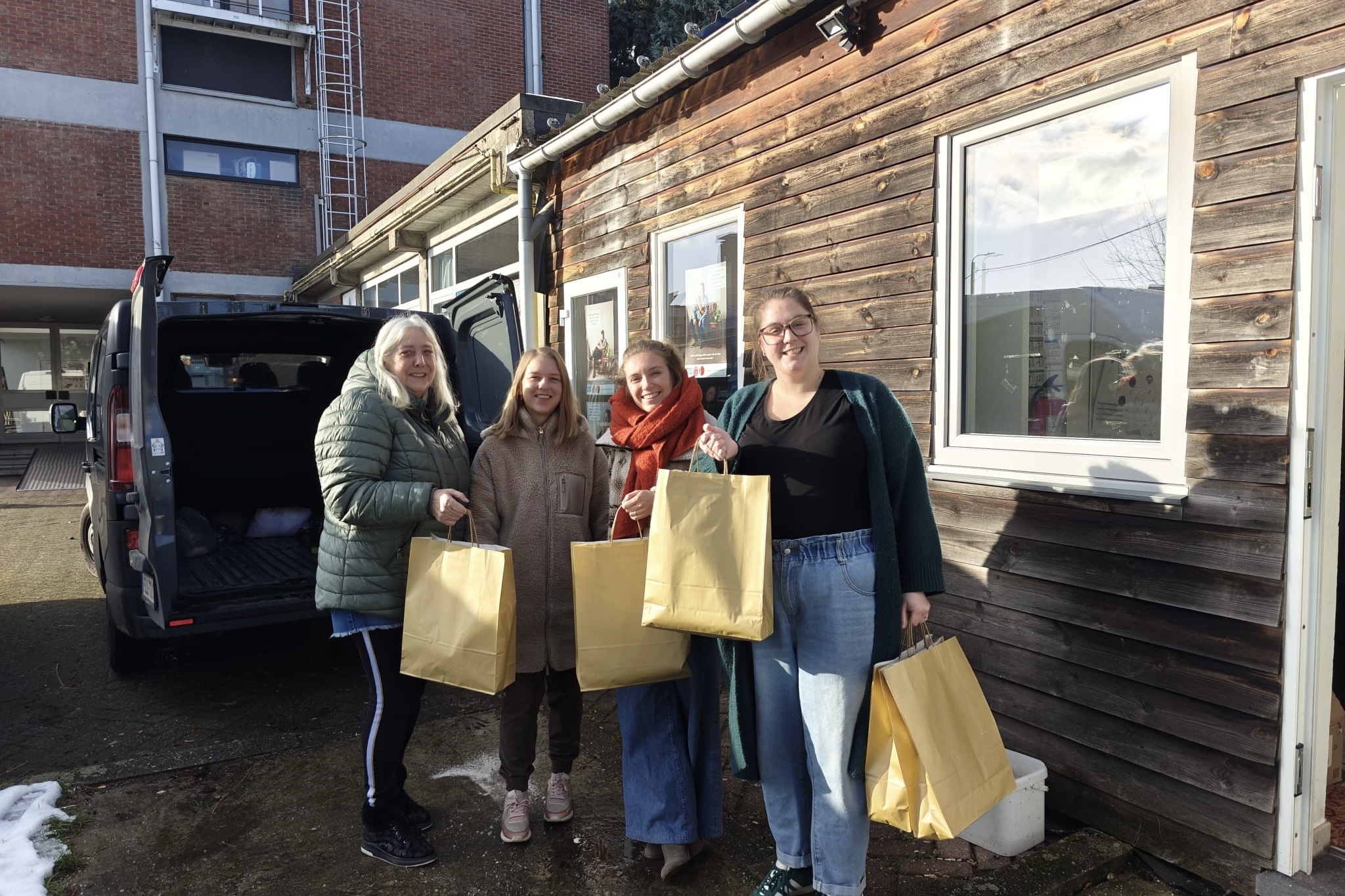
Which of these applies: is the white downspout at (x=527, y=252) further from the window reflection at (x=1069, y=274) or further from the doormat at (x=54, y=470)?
the doormat at (x=54, y=470)

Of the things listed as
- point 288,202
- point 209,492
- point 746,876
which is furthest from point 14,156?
point 746,876

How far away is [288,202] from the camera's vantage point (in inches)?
675

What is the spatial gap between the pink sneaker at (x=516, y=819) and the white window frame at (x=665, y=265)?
96.7 inches

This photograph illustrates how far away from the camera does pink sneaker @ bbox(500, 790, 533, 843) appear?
9.53 ft

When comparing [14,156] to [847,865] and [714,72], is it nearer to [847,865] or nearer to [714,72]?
[714,72]

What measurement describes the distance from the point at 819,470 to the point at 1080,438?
1199 millimetres

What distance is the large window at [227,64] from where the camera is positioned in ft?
54.6

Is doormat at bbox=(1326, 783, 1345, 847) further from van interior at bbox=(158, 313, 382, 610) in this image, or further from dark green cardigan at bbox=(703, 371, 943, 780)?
van interior at bbox=(158, 313, 382, 610)

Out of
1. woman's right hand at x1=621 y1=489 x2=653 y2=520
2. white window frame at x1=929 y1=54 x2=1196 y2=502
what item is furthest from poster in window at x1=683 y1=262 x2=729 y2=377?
woman's right hand at x1=621 y1=489 x2=653 y2=520

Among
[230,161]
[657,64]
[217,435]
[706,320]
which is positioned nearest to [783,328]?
[706,320]

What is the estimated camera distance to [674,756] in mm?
2738

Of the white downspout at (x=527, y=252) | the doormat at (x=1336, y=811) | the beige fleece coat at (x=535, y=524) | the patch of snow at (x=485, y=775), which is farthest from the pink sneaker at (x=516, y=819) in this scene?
the white downspout at (x=527, y=252)

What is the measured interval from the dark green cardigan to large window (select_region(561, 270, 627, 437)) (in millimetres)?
3364

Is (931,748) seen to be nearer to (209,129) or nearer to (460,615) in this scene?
(460,615)
